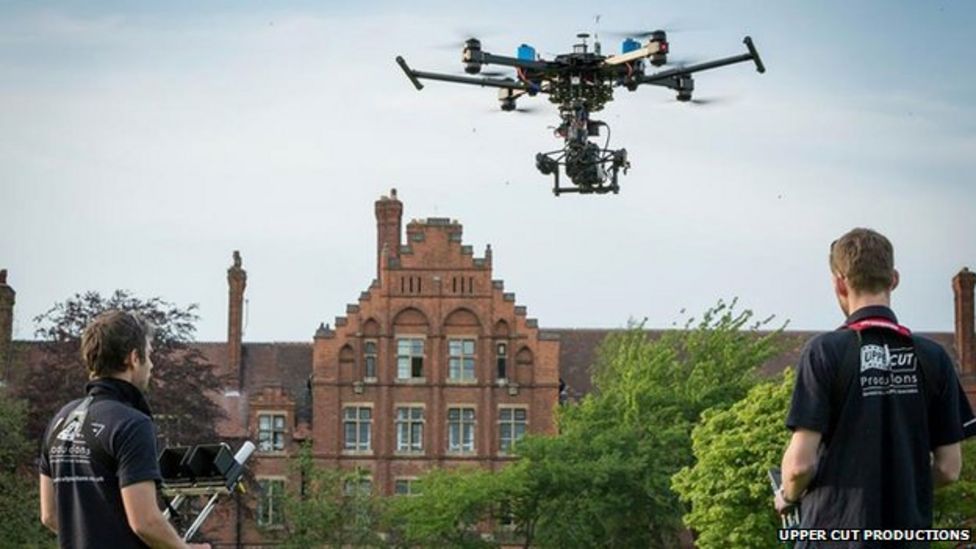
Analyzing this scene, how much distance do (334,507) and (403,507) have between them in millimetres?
1993

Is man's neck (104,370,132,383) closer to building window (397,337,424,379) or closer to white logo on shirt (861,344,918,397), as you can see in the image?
white logo on shirt (861,344,918,397)

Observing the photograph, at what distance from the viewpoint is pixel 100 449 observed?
11016 mm

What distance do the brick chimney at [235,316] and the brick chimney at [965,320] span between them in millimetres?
24968

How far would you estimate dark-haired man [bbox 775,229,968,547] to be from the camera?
33.6 feet

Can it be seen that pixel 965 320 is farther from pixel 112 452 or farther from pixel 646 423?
pixel 112 452

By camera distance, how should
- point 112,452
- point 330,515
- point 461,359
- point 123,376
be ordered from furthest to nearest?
point 461,359 < point 330,515 < point 123,376 < point 112,452

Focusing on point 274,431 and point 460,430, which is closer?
point 274,431

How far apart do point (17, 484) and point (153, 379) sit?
356 inches

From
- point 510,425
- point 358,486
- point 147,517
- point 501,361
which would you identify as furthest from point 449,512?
point 147,517

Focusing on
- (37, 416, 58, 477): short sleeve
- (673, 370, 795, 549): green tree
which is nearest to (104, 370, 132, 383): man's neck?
(37, 416, 58, 477): short sleeve

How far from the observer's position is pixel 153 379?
2657 inches

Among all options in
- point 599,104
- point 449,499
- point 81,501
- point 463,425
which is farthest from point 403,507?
point 81,501

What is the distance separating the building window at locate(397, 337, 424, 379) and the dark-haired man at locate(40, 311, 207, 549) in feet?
223

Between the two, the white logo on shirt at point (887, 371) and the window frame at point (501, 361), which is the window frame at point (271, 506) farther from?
the white logo on shirt at point (887, 371)
